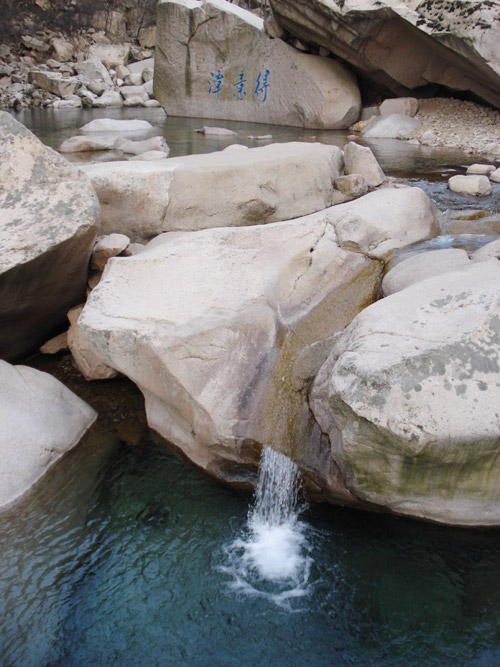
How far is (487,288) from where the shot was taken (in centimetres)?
283

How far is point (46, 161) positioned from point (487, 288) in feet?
10.1

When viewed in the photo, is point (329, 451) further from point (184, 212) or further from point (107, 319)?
point (184, 212)

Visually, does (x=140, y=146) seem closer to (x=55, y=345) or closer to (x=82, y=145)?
(x=82, y=145)

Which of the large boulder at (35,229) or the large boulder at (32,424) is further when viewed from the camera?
the large boulder at (35,229)

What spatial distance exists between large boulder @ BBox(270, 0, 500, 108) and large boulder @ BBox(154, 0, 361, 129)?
25.9 inches

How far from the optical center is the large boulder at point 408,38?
9.10 metres

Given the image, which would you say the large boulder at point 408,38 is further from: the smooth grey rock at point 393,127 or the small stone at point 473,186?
the small stone at point 473,186

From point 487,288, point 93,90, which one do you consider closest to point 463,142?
point 487,288

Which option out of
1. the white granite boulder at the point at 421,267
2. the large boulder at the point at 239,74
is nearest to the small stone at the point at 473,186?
the white granite boulder at the point at 421,267

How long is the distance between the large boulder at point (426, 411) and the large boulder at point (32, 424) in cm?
173

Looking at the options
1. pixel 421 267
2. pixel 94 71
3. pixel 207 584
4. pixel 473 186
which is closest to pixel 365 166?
pixel 473 186

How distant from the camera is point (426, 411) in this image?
237 cm

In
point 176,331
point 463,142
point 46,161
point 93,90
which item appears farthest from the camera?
point 93,90

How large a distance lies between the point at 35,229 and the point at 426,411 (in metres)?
2.68
